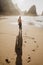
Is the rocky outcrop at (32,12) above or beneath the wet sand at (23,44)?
above

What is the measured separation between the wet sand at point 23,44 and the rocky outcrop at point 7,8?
0.07 metres

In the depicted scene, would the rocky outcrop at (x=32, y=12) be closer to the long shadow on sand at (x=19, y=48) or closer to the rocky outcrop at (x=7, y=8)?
the rocky outcrop at (x=7, y=8)

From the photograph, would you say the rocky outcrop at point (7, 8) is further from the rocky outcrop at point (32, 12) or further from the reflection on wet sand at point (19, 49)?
the reflection on wet sand at point (19, 49)

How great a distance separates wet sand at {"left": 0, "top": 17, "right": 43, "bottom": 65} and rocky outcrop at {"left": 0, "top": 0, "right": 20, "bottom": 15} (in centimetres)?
7

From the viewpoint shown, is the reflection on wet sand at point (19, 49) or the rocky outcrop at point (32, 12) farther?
the rocky outcrop at point (32, 12)

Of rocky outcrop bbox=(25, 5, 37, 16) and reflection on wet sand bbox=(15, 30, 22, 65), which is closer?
reflection on wet sand bbox=(15, 30, 22, 65)

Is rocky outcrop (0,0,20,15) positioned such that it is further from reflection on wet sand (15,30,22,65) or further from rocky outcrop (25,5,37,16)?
reflection on wet sand (15,30,22,65)

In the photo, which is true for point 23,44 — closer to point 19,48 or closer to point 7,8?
point 19,48

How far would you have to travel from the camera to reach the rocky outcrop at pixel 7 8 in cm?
168

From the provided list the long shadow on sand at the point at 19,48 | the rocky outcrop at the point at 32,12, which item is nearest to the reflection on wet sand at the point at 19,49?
the long shadow on sand at the point at 19,48

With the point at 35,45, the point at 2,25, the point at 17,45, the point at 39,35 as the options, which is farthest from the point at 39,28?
the point at 2,25

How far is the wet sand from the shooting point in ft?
5.22

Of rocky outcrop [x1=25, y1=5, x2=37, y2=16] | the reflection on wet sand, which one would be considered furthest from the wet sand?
rocky outcrop [x1=25, y1=5, x2=37, y2=16]

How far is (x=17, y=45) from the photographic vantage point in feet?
5.36
